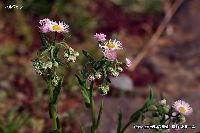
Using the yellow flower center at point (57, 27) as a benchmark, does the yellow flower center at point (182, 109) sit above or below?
below

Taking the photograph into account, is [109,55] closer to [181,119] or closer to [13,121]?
[181,119]

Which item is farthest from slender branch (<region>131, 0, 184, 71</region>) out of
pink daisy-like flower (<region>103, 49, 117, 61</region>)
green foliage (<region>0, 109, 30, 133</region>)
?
pink daisy-like flower (<region>103, 49, 117, 61</region>)

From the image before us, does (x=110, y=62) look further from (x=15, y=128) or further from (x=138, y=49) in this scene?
(x=138, y=49)

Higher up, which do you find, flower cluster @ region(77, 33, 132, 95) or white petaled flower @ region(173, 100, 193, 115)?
flower cluster @ region(77, 33, 132, 95)

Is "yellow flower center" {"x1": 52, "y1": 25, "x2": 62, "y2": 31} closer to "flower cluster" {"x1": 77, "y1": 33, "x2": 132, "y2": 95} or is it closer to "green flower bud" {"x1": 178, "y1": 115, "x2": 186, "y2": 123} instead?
"flower cluster" {"x1": 77, "y1": 33, "x2": 132, "y2": 95}

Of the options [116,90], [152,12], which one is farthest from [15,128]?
[152,12]

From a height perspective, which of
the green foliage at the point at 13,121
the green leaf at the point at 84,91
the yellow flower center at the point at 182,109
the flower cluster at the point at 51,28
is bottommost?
the yellow flower center at the point at 182,109

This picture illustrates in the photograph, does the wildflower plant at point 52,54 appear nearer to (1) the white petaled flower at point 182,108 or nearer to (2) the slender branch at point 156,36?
(1) the white petaled flower at point 182,108

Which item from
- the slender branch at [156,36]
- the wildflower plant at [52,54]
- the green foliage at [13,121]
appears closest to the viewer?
the wildflower plant at [52,54]

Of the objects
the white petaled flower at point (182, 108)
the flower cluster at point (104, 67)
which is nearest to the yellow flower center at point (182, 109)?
the white petaled flower at point (182, 108)
